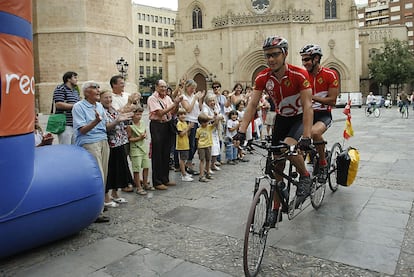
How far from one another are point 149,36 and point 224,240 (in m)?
88.3

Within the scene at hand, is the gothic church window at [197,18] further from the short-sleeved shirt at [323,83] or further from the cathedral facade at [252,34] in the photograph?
the short-sleeved shirt at [323,83]

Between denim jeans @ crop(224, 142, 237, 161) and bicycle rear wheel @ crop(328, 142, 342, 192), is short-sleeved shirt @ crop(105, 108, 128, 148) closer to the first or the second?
bicycle rear wheel @ crop(328, 142, 342, 192)

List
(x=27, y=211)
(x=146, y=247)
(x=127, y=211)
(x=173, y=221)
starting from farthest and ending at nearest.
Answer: (x=127, y=211), (x=173, y=221), (x=146, y=247), (x=27, y=211)

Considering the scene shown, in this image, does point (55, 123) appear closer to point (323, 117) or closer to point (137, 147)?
point (137, 147)

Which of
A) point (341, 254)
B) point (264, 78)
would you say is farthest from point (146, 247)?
point (264, 78)

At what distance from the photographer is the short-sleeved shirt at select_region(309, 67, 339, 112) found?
17.3ft

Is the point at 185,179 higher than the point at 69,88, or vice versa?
the point at 69,88

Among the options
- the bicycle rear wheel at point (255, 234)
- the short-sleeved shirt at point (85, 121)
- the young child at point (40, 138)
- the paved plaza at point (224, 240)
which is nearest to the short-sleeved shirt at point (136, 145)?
the paved plaza at point (224, 240)

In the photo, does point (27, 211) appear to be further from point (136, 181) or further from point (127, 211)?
point (136, 181)

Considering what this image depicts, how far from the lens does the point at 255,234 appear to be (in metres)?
3.31

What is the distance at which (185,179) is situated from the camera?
288 inches

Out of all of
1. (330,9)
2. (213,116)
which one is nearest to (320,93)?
(213,116)

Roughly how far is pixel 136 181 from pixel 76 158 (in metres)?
2.19

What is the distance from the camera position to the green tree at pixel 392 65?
44.4 meters
